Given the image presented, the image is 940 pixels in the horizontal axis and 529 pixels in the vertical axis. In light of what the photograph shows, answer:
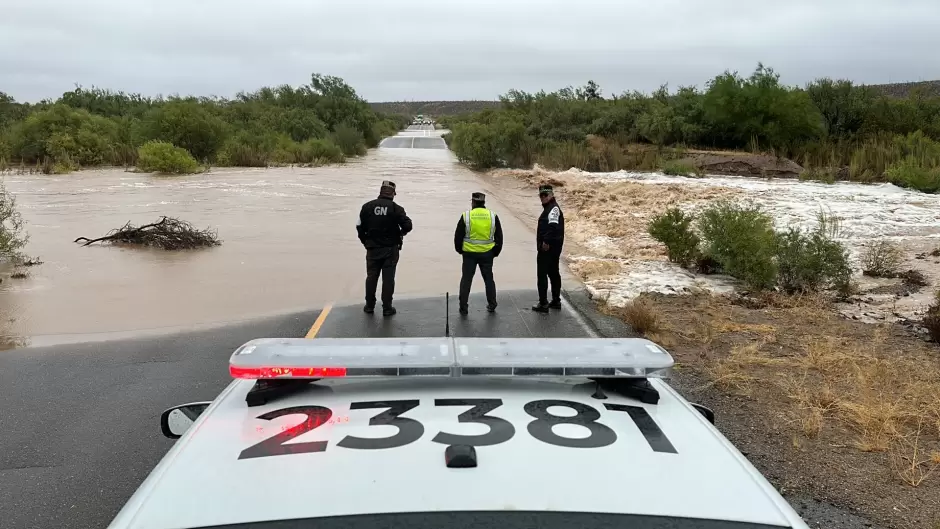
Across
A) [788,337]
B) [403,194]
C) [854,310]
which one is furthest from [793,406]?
[403,194]

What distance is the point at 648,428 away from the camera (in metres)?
2.11

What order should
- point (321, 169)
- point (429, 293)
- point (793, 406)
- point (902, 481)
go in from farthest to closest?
point (321, 169) < point (429, 293) < point (793, 406) < point (902, 481)

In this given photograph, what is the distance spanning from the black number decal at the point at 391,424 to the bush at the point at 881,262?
40.4 feet

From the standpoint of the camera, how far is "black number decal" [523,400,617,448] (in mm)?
1953

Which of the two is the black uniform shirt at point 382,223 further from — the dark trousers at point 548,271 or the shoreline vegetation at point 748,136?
the shoreline vegetation at point 748,136

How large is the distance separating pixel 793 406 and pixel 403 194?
22193 millimetres

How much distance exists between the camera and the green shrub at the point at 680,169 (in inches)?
1129

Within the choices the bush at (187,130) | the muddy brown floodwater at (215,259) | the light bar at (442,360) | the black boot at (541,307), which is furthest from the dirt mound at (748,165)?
the light bar at (442,360)

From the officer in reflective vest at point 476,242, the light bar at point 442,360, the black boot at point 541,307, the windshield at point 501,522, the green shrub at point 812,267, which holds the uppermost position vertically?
the light bar at point 442,360

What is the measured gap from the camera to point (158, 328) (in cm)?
938

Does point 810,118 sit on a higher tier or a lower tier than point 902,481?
higher

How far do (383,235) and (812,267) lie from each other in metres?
6.58

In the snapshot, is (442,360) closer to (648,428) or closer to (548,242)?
(648,428)

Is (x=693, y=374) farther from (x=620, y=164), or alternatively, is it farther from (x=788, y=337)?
(x=620, y=164)
